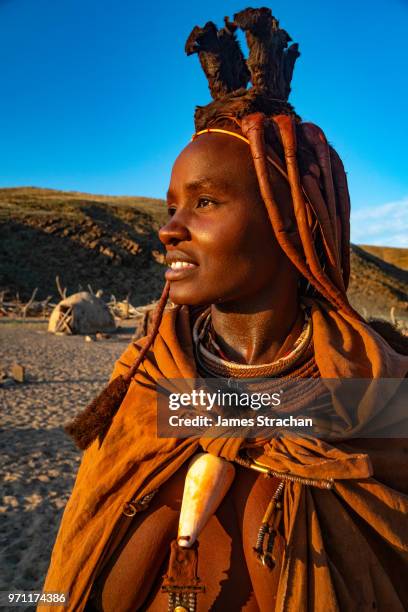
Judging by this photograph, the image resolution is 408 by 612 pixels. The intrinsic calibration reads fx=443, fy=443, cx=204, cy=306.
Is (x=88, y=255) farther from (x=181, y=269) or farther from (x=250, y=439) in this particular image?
(x=250, y=439)

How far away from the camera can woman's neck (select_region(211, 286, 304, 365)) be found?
1.36 m

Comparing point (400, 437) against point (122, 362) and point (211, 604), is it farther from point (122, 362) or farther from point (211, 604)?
point (122, 362)

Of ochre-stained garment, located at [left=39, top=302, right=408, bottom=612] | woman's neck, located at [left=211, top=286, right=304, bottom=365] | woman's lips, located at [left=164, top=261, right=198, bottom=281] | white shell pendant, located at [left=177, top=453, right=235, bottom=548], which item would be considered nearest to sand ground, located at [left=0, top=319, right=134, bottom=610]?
ochre-stained garment, located at [left=39, top=302, right=408, bottom=612]

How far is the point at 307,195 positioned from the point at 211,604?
1.12 meters

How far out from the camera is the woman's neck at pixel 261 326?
136 centimetres

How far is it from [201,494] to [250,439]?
18cm

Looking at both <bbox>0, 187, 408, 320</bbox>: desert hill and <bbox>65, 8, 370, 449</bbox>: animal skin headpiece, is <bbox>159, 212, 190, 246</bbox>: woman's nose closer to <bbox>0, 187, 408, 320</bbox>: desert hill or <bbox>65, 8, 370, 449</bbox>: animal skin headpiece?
<bbox>65, 8, 370, 449</bbox>: animal skin headpiece

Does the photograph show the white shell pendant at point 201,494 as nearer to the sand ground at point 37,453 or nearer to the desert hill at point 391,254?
the sand ground at point 37,453

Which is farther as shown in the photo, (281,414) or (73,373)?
(73,373)

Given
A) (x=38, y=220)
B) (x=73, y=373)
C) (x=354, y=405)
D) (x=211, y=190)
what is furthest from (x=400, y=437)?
(x=38, y=220)

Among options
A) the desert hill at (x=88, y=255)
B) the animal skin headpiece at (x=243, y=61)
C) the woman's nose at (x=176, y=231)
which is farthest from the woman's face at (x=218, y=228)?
the desert hill at (x=88, y=255)

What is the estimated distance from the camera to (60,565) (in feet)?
4.23

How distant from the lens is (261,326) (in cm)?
Result: 136

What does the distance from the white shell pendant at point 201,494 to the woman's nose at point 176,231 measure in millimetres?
596
